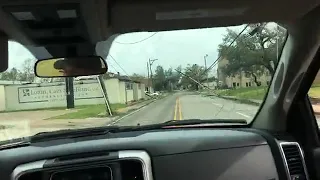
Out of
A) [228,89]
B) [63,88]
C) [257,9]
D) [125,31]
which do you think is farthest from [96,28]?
[228,89]

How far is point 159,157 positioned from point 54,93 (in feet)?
4.23

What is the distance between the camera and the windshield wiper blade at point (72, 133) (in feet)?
17.1

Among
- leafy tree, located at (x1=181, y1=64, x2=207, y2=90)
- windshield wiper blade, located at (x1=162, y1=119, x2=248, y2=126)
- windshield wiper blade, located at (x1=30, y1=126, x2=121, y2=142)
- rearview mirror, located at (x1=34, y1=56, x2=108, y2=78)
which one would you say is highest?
rearview mirror, located at (x1=34, y1=56, x2=108, y2=78)

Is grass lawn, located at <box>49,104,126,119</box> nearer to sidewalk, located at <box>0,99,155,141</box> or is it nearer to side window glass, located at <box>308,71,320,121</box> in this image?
sidewalk, located at <box>0,99,155,141</box>

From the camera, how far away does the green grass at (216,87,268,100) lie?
5.65 m

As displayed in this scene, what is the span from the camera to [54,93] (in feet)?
18.1

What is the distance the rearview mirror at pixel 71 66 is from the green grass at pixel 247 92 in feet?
4.91

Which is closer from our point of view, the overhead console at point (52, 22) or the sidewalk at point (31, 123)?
the overhead console at point (52, 22)

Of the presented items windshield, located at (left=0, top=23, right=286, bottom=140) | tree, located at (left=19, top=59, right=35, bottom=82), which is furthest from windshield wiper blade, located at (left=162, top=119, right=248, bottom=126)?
tree, located at (left=19, top=59, right=35, bottom=82)

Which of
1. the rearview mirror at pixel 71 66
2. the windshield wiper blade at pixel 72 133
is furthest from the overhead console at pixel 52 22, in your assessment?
the windshield wiper blade at pixel 72 133

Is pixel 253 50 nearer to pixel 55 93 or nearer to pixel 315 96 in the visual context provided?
pixel 315 96

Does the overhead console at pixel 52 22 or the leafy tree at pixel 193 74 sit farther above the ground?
the overhead console at pixel 52 22

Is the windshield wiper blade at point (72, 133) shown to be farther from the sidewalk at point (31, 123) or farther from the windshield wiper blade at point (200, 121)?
the windshield wiper blade at point (200, 121)

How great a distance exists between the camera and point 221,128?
18.1 ft
